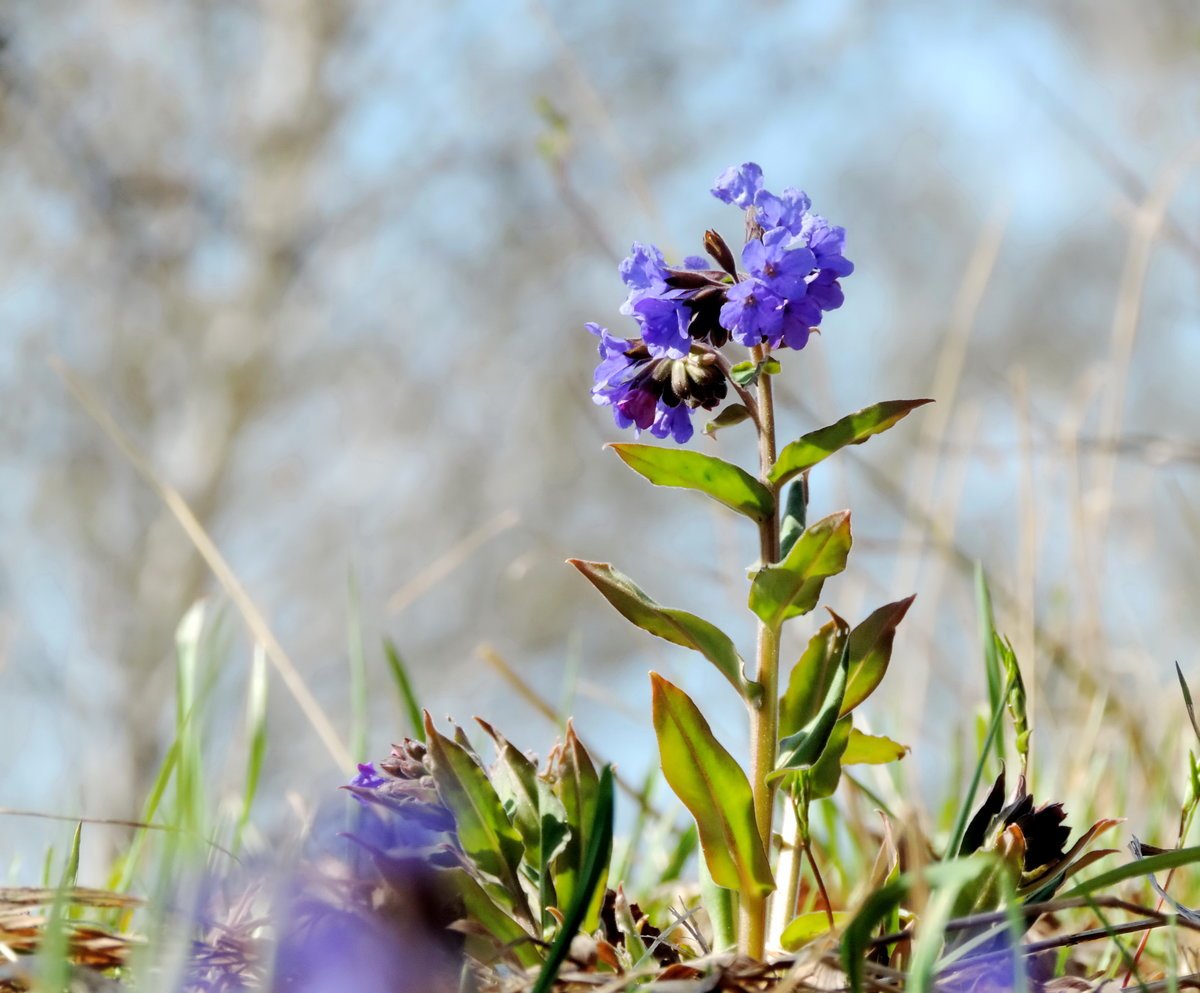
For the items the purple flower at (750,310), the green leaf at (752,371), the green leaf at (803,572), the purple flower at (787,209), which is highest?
the purple flower at (787,209)

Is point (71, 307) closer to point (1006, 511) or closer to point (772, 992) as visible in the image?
point (1006, 511)

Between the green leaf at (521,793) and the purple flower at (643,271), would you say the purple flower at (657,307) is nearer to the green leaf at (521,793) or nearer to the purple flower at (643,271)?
the purple flower at (643,271)

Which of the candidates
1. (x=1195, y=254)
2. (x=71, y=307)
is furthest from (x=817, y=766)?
(x=71, y=307)

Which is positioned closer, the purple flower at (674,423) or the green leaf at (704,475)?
the green leaf at (704,475)

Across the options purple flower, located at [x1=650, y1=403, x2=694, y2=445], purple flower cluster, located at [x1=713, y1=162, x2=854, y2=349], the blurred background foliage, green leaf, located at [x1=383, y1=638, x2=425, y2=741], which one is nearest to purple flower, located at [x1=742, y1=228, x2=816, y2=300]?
purple flower cluster, located at [x1=713, y1=162, x2=854, y2=349]

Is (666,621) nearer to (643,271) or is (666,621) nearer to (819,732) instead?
(819,732)

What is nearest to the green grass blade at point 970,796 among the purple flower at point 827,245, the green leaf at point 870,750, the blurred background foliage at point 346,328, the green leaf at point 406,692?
the green leaf at point 870,750

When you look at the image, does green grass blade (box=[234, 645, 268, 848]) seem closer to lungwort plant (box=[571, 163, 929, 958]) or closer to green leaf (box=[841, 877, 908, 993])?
lungwort plant (box=[571, 163, 929, 958])
